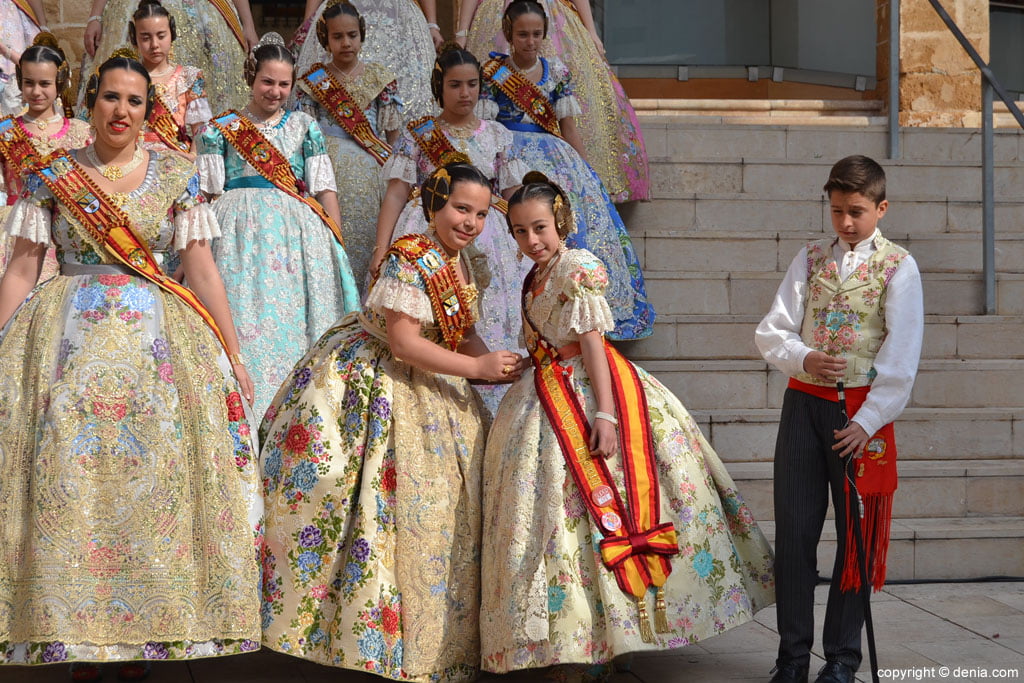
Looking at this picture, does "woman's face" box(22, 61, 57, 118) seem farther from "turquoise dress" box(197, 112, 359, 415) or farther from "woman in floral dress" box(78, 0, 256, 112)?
"woman in floral dress" box(78, 0, 256, 112)

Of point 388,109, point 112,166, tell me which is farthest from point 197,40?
point 112,166

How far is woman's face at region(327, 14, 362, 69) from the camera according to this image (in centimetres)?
659

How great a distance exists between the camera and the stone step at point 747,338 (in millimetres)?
6070

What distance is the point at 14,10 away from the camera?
752cm

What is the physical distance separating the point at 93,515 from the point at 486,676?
122 centimetres

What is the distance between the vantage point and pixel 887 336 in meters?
3.82

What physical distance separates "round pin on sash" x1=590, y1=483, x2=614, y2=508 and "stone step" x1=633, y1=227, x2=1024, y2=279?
118 inches

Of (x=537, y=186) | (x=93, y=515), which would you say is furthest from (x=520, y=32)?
(x=93, y=515)

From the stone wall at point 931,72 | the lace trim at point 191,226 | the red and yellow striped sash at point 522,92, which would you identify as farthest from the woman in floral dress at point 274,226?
the stone wall at point 931,72

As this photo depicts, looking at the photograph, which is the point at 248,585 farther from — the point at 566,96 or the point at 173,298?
the point at 566,96

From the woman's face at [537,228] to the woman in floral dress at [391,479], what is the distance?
0.13m

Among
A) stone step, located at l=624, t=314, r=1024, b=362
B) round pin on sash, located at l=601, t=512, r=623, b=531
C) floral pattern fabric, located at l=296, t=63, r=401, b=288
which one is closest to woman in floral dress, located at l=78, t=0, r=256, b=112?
floral pattern fabric, located at l=296, t=63, r=401, b=288

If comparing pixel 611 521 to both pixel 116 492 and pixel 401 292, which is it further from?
pixel 116 492

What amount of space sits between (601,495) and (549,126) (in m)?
3.17
